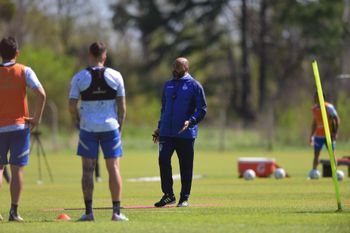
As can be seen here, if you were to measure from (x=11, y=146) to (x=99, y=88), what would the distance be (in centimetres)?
154

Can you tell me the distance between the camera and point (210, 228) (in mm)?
11531

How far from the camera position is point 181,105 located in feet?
51.2

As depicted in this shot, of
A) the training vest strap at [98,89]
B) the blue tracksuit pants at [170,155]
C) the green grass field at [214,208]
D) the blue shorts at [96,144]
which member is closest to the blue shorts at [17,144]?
the green grass field at [214,208]

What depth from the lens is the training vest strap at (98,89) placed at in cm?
1230

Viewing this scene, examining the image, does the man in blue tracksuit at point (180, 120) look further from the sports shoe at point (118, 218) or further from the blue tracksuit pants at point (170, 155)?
the sports shoe at point (118, 218)

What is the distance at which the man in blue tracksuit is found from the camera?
51.2ft

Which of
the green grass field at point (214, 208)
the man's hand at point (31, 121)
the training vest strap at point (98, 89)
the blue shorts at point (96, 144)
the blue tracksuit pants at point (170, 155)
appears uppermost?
the training vest strap at point (98, 89)

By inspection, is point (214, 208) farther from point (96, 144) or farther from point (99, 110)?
point (99, 110)

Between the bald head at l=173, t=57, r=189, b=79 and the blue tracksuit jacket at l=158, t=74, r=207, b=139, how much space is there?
0.23 ft

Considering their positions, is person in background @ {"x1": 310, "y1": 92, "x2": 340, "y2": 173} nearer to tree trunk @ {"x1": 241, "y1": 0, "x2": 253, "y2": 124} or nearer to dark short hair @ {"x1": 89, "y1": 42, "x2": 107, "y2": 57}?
dark short hair @ {"x1": 89, "y1": 42, "x2": 107, "y2": 57}

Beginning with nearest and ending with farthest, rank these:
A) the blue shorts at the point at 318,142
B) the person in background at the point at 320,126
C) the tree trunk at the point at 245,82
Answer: the person in background at the point at 320,126 < the blue shorts at the point at 318,142 < the tree trunk at the point at 245,82

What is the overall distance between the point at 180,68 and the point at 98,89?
11.5 feet

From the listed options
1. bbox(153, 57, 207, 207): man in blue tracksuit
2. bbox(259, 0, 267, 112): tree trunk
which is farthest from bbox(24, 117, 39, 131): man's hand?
bbox(259, 0, 267, 112): tree trunk

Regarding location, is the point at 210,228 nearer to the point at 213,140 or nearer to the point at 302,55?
the point at 213,140
